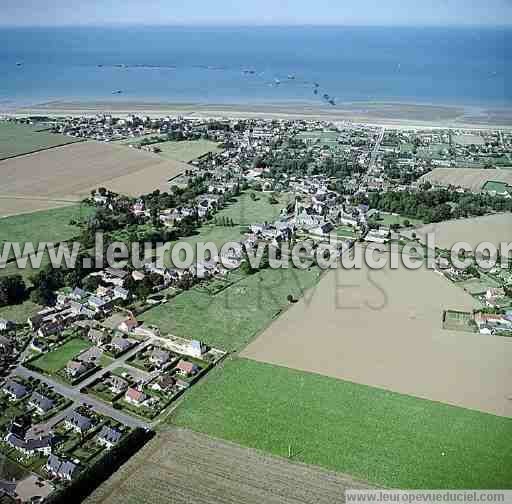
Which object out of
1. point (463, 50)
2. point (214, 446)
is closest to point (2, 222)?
point (214, 446)

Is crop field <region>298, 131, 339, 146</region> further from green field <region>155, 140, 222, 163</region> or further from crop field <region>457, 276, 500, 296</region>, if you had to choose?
crop field <region>457, 276, 500, 296</region>

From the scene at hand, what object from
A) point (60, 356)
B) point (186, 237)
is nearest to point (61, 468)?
point (60, 356)

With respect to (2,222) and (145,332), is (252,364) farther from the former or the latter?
(2,222)

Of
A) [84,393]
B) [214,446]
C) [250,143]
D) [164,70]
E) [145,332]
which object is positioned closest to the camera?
[214,446]

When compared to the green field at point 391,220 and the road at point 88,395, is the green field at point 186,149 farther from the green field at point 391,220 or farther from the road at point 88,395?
the road at point 88,395

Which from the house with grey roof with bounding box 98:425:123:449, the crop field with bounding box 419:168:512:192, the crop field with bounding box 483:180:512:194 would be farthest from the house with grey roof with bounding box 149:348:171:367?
the crop field with bounding box 483:180:512:194

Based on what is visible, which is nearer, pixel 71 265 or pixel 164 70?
pixel 71 265
